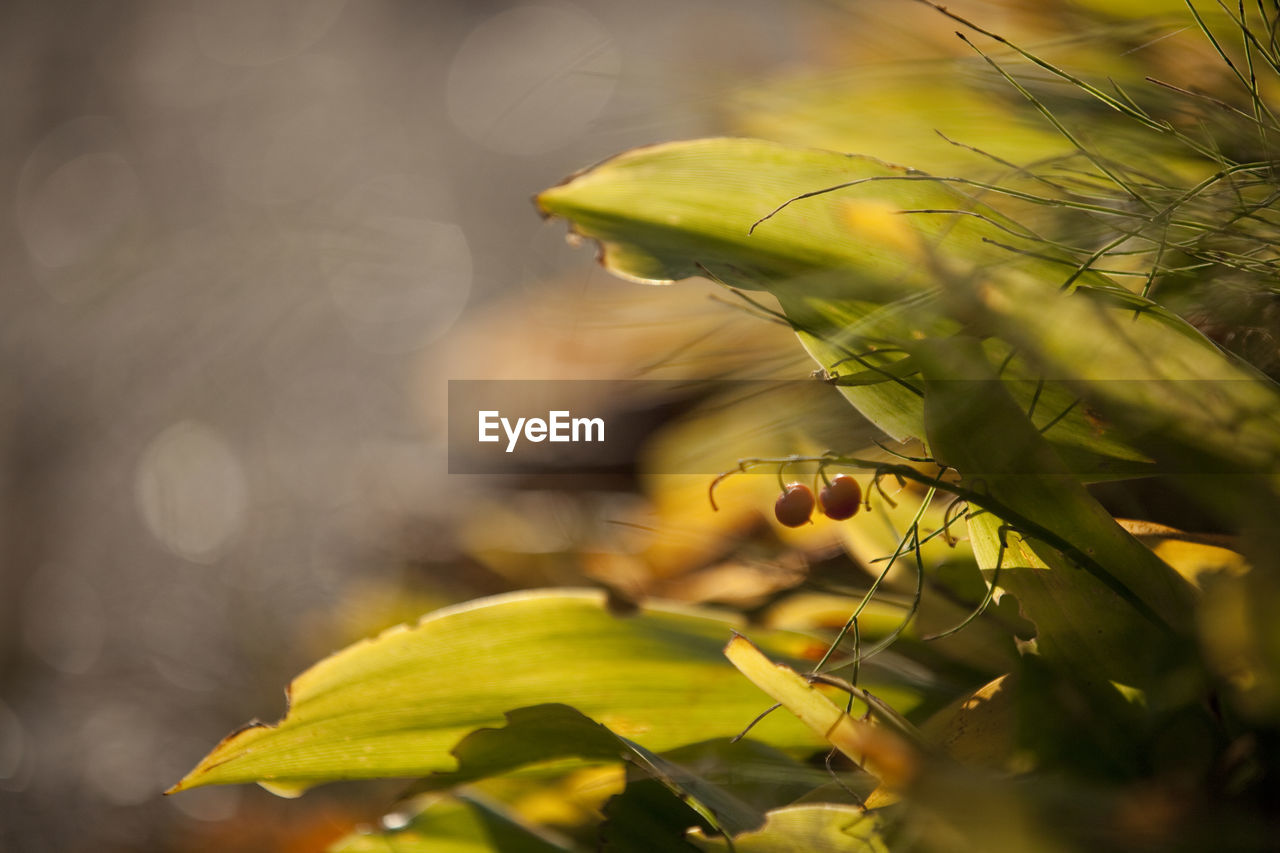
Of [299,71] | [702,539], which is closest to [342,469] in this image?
[299,71]

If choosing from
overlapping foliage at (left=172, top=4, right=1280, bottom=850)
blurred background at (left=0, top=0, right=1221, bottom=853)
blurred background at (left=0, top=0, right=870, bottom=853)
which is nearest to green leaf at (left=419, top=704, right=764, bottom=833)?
overlapping foliage at (left=172, top=4, right=1280, bottom=850)

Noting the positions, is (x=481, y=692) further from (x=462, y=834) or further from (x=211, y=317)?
(x=211, y=317)

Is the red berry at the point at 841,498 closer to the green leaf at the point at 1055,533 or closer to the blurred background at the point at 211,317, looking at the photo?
the green leaf at the point at 1055,533

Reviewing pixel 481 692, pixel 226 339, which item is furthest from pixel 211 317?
pixel 481 692

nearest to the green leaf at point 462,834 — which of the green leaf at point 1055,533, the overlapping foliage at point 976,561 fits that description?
the overlapping foliage at point 976,561

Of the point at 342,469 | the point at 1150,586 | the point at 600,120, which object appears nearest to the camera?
the point at 1150,586

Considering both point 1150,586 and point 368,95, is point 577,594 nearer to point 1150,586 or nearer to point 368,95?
point 1150,586
